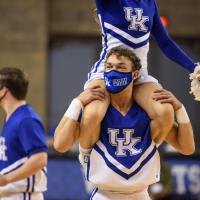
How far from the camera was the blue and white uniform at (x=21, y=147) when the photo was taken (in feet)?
15.8

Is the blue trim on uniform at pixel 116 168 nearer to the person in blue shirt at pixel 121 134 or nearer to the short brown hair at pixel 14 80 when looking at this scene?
the person in blue shirt at pixel 121 134

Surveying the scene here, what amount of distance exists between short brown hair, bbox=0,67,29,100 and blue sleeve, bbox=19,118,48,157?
0.64 ft

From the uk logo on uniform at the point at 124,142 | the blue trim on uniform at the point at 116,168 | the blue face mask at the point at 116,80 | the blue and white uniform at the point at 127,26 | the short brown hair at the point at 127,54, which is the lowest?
the blue trim on uniform at the point at 116,168

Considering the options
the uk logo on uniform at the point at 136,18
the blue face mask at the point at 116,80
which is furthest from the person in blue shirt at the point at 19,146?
the uk logo on uniform at the point at 136,18

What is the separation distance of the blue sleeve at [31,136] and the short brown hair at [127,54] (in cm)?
97

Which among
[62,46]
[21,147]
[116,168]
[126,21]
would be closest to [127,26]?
[126,21]

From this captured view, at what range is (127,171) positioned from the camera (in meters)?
4.04

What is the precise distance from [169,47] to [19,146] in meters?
1.19

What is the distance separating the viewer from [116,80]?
13.0 ft

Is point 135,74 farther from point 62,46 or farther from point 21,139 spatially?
point 62,46

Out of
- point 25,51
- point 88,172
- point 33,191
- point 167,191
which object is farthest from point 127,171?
point 25,51

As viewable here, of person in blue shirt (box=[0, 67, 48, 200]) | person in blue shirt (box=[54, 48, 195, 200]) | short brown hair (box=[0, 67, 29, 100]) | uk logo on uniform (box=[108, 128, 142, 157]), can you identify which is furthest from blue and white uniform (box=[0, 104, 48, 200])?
uk logo on uniform (box=[108, 128, 142, 157])

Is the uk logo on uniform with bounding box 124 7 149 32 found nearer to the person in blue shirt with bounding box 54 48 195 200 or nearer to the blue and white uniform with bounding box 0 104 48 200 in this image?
the person in blue shirt with bounding box 54 48 195 200

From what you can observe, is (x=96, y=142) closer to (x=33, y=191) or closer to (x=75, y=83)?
(x=33, y=191)
